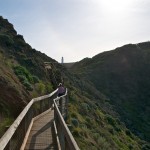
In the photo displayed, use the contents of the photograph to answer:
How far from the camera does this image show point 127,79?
90.6m

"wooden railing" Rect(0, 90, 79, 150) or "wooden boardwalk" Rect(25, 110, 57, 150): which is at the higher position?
"wooden railing" Rect(0, 90, 79, 150)

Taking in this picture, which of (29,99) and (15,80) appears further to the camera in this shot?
(15,80)

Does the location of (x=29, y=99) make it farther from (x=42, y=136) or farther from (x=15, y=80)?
(x=42, y=136)

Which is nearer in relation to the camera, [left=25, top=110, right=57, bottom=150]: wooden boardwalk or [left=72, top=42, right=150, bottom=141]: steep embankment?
[left=25, top=110, right=57, bottom=150]: wooden boardwalk

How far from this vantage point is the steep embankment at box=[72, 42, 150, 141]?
63178mm

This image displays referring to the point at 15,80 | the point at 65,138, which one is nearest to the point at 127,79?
the point at 15,80

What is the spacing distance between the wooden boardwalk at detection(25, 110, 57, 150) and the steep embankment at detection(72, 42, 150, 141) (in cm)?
3604

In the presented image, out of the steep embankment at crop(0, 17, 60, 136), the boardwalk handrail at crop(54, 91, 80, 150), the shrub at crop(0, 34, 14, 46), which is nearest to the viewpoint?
the boardwalk handrail at crop(54, 91, 80, 150)

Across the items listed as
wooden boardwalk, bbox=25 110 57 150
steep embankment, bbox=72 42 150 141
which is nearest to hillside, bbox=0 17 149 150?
wooden boardwalk, bbox=25 110 57 150

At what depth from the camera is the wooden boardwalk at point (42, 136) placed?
12344 millimetres

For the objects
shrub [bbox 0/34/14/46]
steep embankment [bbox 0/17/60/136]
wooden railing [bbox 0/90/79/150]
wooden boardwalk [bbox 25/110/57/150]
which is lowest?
wooden boardwalk [bbox 25/110/57/150]

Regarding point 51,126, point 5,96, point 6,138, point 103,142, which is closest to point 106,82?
point 103,142

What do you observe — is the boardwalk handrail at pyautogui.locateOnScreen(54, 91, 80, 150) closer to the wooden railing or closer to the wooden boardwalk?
the wooden railing

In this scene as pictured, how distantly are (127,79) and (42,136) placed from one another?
3056 inches
